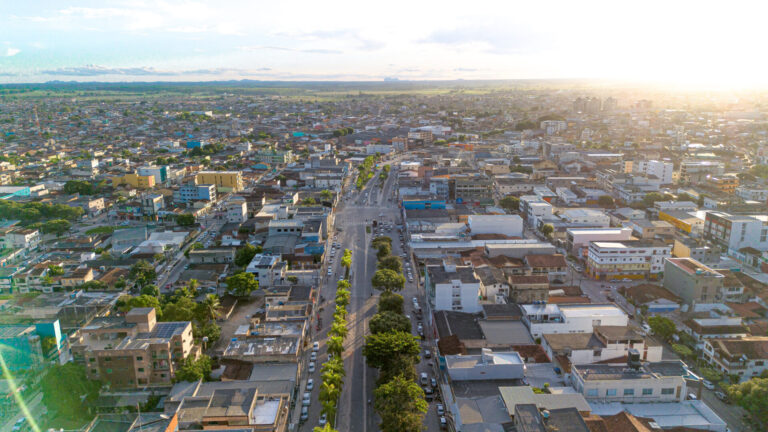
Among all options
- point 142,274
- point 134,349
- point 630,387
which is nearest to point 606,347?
point 630,387

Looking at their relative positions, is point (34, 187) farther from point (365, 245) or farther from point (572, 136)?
point (572, 136)

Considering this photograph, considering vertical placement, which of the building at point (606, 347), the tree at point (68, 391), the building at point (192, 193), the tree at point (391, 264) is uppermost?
the building at point (192, 193)

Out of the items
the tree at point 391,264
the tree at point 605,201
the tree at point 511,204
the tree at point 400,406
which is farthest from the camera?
the tree at point 605,201

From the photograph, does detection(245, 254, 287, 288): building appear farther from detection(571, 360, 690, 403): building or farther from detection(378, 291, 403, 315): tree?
detection(571, 360, 690, 403): building

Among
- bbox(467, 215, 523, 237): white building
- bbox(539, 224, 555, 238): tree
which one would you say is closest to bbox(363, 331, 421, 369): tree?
bbox(467, 215, 523, 237): white building

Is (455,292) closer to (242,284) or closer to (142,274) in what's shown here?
→ (242,284)

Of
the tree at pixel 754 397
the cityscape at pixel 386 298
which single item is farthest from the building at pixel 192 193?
the tree at pixel 754 397

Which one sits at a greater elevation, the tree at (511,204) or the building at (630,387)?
the tree at (511,204)

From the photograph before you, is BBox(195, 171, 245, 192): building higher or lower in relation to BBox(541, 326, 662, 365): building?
higher

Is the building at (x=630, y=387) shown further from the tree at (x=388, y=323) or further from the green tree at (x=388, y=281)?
the green tree at (x=388, y=281)
